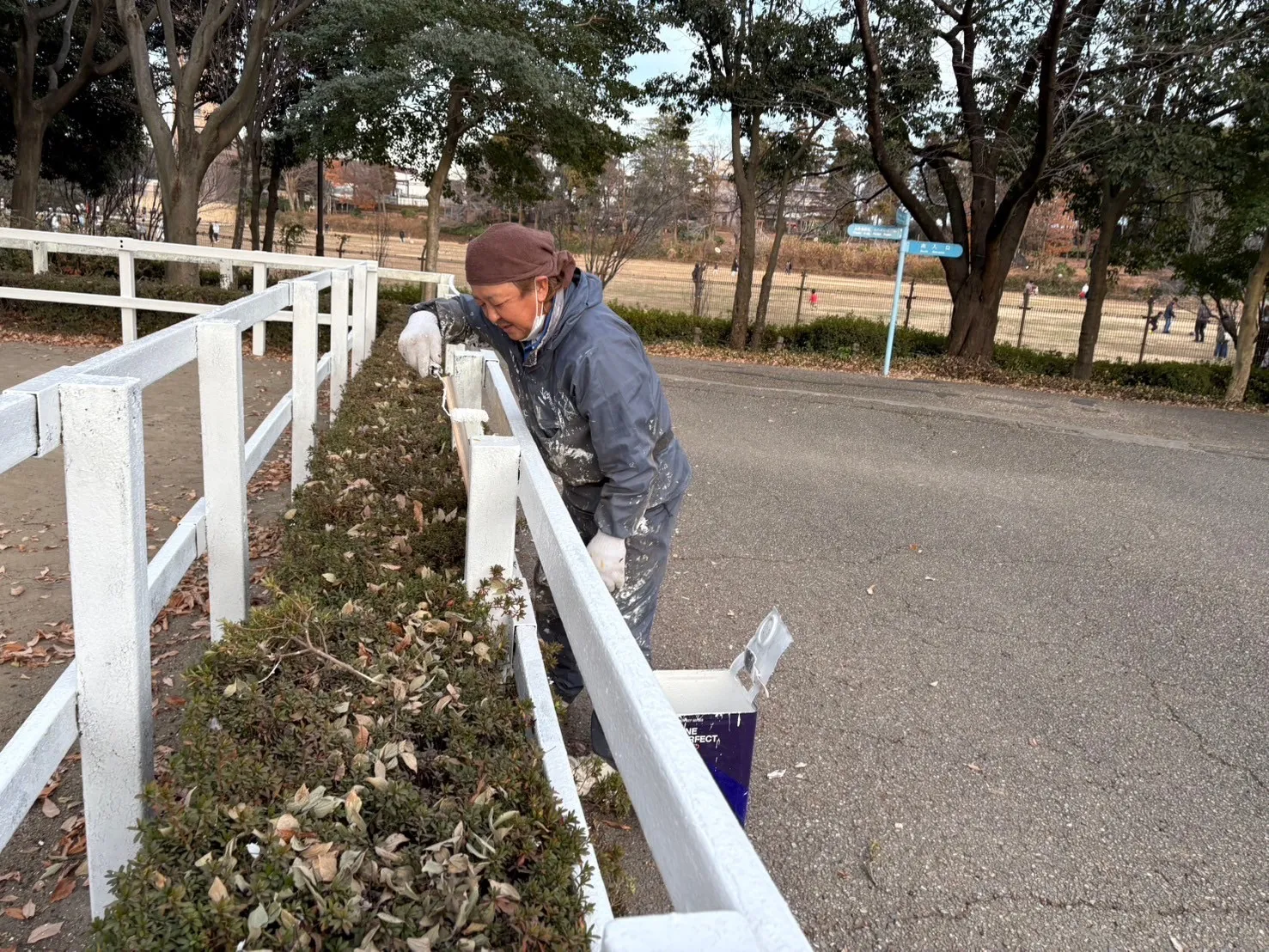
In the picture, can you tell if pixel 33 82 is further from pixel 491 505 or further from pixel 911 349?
pixel 491 505

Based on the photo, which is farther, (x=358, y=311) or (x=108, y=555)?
(x=358, y=311)

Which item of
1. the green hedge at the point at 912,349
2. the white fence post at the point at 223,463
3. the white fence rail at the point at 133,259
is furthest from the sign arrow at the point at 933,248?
the white fence post at the point at 223,463

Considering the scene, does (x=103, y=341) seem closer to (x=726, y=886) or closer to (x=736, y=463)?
(x=736, y=463)

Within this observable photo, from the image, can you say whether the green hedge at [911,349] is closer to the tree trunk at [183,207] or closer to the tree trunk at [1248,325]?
the tree trunk at [1248,325]

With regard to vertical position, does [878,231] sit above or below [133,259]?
above

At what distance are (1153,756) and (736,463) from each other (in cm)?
511

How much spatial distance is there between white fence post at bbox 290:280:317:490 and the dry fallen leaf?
2.27 metres

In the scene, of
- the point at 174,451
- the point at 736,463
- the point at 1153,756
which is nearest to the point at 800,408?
the point at 736,463

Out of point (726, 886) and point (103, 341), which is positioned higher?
point (726, 886)

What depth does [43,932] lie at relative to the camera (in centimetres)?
240

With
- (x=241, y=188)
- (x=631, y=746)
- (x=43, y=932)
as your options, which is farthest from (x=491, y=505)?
(x=241, y=188)

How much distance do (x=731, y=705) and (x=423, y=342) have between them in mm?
1608

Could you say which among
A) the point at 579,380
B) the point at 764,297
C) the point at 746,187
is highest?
the point at 746,187

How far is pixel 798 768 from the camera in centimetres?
355
